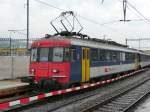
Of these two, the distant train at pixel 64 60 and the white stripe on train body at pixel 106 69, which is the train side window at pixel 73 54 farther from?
the white stripe on train body at pixel 106 69

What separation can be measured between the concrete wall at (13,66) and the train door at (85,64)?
6626 mm

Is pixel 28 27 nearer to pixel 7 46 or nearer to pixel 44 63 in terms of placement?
pixel 7 46

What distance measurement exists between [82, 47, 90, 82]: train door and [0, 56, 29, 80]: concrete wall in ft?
21.7

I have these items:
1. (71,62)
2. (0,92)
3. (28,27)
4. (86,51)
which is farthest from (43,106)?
(28,27)

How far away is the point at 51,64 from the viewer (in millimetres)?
17516

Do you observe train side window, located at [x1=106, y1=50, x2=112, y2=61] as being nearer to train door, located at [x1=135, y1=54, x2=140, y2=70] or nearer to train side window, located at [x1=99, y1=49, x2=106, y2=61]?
train side window, located at [x1=99, y1=49, x2=106, y2=61]

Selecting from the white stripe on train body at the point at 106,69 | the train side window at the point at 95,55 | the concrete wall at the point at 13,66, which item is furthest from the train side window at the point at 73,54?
the concrete wall at the point at 13,66

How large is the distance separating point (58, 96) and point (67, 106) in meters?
2.94

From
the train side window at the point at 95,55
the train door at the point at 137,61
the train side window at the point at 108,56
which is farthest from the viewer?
the train door at the point at 137,61

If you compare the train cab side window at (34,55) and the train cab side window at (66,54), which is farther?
the train cab side window at (34,55)

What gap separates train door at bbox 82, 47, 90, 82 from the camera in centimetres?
1877

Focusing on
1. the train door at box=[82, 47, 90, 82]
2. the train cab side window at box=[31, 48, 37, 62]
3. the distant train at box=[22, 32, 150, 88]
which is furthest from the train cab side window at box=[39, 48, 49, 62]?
the train door at box=[82, 47, 90, 82]

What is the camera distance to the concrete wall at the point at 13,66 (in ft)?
76.6

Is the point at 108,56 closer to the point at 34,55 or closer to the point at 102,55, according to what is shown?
the point at 102,55
